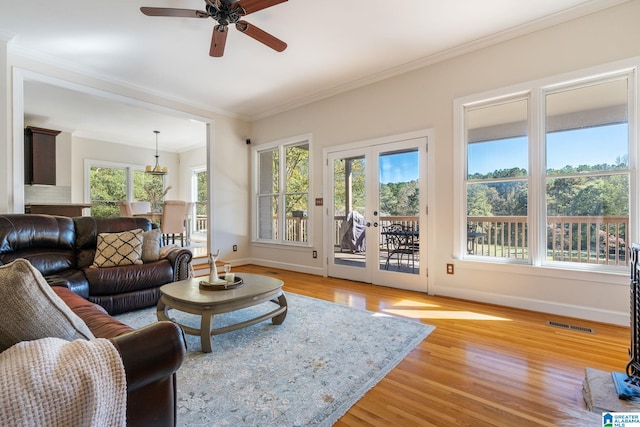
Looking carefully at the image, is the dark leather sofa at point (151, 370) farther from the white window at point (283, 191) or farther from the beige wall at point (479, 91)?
the white window at point (283, 191)

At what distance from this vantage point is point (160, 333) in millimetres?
956

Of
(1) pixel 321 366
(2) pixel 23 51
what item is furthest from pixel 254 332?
(2) pixel 23 51

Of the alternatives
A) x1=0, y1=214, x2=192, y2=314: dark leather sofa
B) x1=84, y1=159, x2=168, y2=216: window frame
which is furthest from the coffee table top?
x1=84, y1=159, x2=168, y2=216: window frame

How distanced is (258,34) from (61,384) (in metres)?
2.86

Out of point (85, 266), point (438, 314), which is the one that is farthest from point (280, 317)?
point (85, 266)

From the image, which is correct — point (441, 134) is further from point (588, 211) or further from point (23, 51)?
point (23, 51)

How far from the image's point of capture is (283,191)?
5.48 m

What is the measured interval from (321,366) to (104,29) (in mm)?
3923

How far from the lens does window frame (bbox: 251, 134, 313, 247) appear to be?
16.5 feet

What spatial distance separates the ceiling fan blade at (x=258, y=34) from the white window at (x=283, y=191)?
224 centimetres

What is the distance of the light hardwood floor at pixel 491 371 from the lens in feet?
4.96

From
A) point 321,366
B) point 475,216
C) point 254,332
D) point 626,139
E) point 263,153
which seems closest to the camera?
point 321,366

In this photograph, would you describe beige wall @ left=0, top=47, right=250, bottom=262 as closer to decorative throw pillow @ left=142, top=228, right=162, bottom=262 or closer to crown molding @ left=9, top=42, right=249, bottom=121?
crown molding @ left=9, top=42, right=249, bottom=121

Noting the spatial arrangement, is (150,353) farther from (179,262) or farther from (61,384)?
(179,262)
